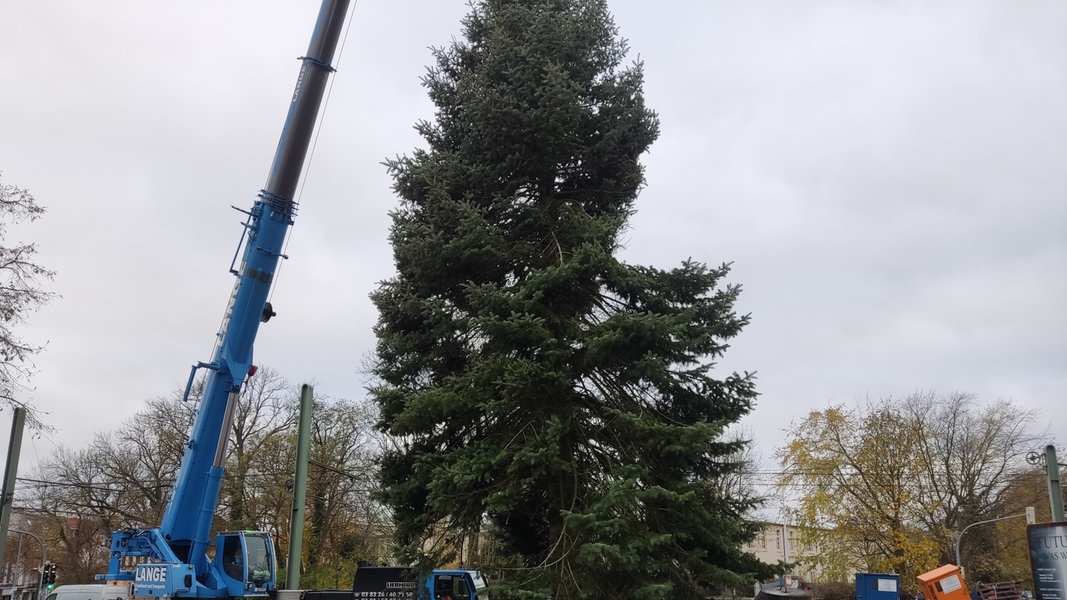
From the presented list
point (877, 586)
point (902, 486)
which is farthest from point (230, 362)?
point (902, 486)

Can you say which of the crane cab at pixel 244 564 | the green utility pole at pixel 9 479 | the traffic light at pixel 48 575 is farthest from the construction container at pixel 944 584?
the traffic light at pixel 48 575

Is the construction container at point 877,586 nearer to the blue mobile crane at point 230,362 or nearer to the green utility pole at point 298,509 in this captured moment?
the green utility pole at point 298,509

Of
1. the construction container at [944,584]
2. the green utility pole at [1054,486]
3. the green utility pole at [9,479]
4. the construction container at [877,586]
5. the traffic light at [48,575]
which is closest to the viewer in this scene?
the construction container at [944,584]

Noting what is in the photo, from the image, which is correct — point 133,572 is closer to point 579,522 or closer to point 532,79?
point 579,522

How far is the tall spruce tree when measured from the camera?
43.7 feet

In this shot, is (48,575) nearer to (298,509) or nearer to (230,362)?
(298,509)

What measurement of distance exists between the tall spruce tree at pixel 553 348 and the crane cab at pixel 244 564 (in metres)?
3.70

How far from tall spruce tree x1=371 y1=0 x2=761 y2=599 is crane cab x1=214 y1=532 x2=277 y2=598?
3697 mm

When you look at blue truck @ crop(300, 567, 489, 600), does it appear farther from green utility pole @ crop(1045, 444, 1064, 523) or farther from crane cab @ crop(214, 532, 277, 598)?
green utility pole @ crop(1045, 444, 1064, 523)

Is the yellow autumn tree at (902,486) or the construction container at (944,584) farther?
→ the yellow autumn tree at (902,486)

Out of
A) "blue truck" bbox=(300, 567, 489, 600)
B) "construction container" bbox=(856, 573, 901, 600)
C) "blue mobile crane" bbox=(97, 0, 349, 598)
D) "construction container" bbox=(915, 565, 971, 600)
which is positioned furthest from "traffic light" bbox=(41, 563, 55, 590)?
"construction container" bbox=(915, 565, 971, 600)

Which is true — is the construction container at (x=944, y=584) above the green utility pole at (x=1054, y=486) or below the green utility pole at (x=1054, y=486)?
below

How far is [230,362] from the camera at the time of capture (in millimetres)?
15375

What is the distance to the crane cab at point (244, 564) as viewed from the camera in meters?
16.4
